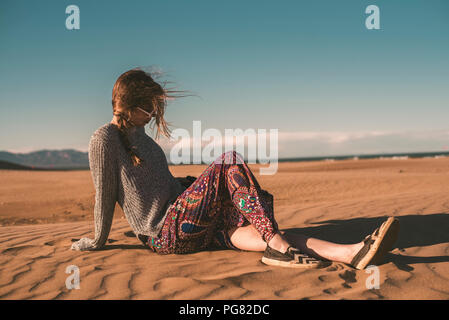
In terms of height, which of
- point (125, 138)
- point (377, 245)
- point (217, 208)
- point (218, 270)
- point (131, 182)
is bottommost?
point (218, 270)

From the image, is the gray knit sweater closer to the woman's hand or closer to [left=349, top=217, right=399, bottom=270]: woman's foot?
the woman's hand

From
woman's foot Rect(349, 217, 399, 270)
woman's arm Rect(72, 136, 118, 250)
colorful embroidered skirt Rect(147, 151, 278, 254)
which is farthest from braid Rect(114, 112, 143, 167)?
woman's foot Rect(349, 217, 399, 270)

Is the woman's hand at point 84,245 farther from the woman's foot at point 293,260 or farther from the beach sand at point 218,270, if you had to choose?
the woman's foot at point 293,260

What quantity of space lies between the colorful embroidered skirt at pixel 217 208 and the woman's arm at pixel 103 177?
47cm

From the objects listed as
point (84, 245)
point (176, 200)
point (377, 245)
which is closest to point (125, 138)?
point (176, 200)

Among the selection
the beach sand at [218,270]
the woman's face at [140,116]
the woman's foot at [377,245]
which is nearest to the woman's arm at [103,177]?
the woman's face at [140,116]

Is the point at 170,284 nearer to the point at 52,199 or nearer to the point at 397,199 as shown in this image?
the point at 397,199

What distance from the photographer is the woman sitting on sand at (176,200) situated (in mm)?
2656

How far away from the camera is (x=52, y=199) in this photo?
35.8ft

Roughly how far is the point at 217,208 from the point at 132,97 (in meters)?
1.17

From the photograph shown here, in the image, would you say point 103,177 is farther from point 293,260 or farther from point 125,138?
point 293,260

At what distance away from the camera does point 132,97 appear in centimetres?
281

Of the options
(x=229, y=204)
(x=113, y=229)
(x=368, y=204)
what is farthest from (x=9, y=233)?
(x=368, y=204)

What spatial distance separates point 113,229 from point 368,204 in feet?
14.5
